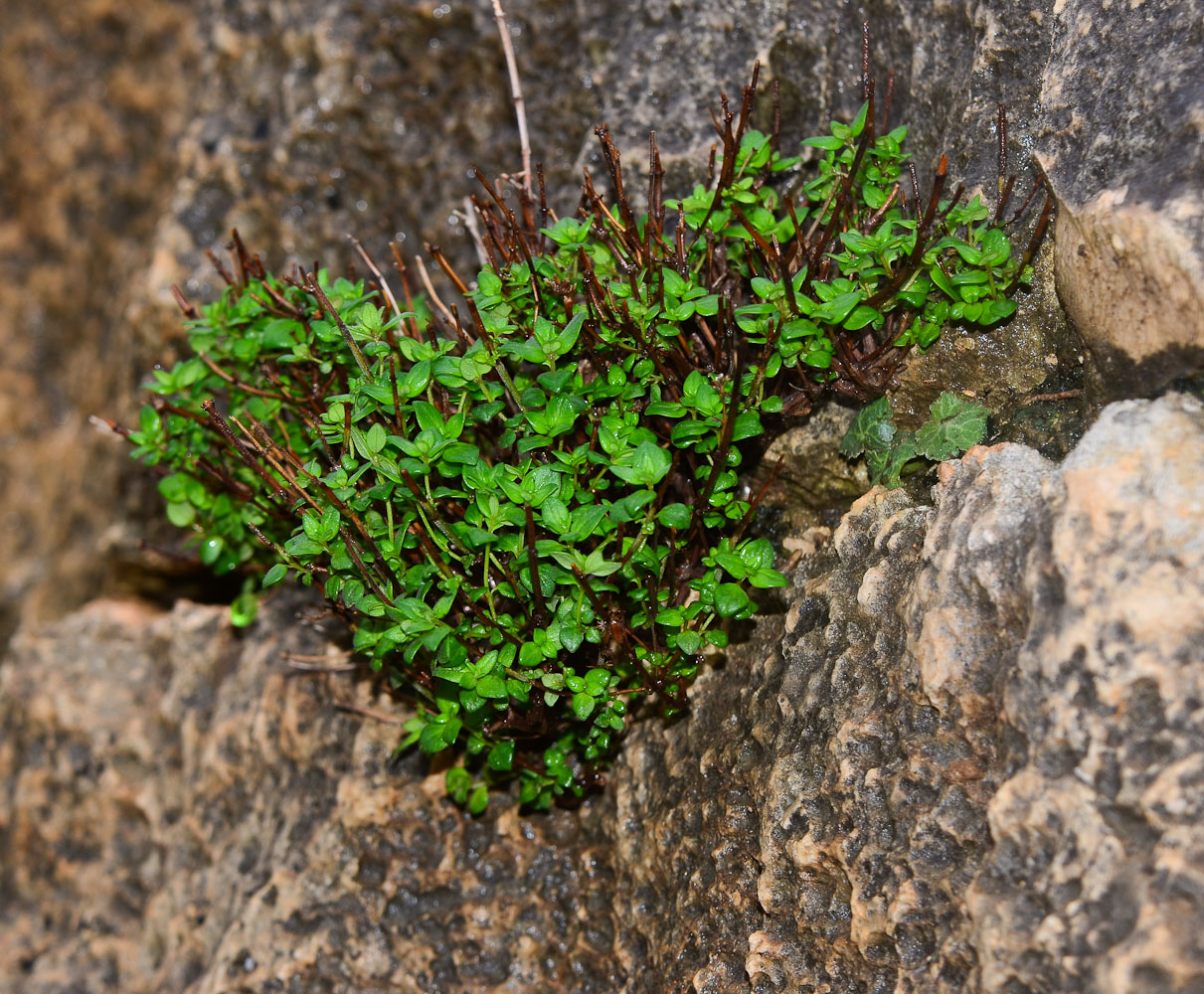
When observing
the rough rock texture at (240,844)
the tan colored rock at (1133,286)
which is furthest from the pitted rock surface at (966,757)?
the rough rock texture at (240,844)

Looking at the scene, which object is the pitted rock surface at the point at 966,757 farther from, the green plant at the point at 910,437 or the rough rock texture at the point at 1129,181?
the rough rock texture at the point at 1129,181

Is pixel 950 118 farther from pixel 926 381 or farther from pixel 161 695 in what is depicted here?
pixel 161 695

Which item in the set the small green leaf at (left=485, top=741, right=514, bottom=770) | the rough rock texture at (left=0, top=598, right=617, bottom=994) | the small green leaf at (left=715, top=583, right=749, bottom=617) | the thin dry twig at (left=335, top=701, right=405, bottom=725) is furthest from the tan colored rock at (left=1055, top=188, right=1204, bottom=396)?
the thin dry twig at (left=335, top=701, right=405, bottom=725)

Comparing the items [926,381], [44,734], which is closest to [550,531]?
[926,381]

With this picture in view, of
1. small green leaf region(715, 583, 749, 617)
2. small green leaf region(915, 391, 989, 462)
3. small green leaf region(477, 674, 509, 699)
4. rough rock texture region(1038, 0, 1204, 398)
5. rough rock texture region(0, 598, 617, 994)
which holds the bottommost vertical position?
rough rock texture region(0, 598, 617, 994)

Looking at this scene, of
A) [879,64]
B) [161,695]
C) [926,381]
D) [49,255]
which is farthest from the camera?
[49,255]

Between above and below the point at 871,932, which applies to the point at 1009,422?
above

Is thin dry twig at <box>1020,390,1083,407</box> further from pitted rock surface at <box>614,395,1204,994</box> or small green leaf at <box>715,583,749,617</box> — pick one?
small green leaf at <box>715,583,749,617</box>
